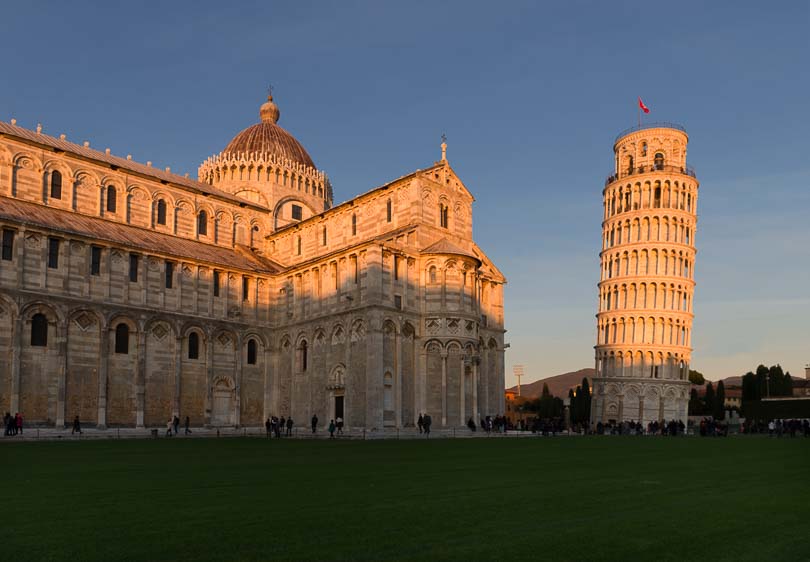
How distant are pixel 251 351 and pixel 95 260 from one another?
1266 centimetres

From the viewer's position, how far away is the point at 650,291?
84.3 m

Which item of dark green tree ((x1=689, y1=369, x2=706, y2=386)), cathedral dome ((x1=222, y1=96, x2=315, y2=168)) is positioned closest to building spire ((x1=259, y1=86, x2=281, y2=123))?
cathedral dome ((x1=222, y1=96, x2=315, y2=168))

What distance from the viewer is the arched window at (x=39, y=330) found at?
42250mm

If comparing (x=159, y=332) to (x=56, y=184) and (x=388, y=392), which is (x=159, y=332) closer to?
(x=56, y=184)

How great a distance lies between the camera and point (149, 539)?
30.7ft

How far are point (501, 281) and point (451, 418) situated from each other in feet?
41.2

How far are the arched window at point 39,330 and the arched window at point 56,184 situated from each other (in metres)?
9.63

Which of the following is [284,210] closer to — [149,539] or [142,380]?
[142,380]

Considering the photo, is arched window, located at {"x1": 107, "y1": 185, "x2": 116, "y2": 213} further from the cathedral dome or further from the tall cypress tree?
the tall cypress tree

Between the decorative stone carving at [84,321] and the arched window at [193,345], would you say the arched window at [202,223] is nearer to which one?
the arched window at [193,345]

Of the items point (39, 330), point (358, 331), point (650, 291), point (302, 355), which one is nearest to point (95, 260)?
point (39, 330)

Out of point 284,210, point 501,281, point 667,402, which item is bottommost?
point 667,402

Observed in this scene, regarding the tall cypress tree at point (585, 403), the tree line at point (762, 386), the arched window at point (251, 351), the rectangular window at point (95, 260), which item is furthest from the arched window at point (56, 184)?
the tree line at point (762, 386)

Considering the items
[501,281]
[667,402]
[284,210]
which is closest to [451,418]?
[501,281]
